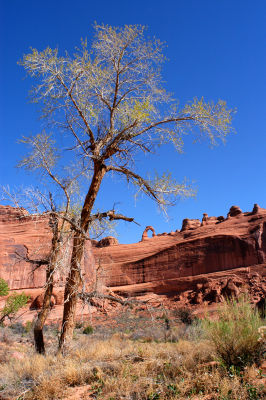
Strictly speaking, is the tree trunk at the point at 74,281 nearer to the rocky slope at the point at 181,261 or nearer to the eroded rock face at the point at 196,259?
the rocky slope at the point at 181,261

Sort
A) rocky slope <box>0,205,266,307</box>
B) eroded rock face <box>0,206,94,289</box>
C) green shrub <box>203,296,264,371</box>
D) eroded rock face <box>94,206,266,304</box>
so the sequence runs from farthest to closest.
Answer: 1. eroded rock face <box>94,206,266,304</box>
2. rocky slope <box>0,205,266,307</box>
3. eroded rock face <box>0,206,94,289</box>
4. green shrub <box>203,296,264,371</box>

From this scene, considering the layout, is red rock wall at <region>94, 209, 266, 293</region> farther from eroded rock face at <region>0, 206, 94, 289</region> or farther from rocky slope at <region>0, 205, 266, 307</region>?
eroded rock face at <region>0, 206, 94, 289</region>

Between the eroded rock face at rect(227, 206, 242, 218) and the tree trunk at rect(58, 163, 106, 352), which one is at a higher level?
the eroded rock face at rect(227, 206, 242, 218)

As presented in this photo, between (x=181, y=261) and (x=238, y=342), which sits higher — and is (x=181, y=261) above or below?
above

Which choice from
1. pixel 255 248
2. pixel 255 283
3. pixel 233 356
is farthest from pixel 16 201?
pixel 255 248

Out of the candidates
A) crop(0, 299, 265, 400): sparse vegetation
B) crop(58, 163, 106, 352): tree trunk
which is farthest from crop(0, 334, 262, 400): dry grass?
crop(58, 163, 106, 352): tree trunk

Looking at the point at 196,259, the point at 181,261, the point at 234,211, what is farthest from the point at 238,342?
the point at 234,211

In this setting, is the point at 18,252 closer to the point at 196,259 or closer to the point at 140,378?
the point at 196,259

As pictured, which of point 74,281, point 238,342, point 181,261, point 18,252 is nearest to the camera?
point 238,342

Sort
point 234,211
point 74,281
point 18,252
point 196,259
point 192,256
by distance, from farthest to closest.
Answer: point 234,211
point 192,256
point 196,259
point 18,252
point 74,281

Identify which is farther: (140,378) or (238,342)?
(238,342)

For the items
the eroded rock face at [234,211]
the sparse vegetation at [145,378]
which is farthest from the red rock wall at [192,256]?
the sparse vegetation at [145,378]

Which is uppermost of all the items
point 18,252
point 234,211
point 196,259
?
point 234,211

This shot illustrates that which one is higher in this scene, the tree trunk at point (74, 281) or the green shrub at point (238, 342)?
the tree trunk at point (74, 281)
